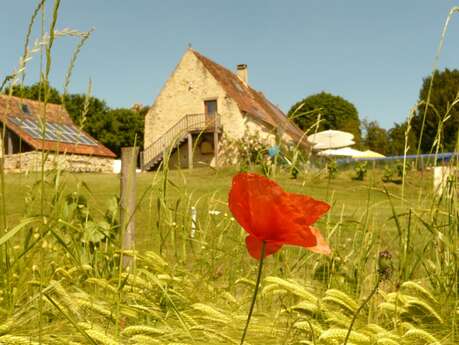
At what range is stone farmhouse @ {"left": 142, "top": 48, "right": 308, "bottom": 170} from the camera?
2400 centimetres

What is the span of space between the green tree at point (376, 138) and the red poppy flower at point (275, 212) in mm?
38113

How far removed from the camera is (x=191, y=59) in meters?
24.9

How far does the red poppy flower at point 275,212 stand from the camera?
0.81m

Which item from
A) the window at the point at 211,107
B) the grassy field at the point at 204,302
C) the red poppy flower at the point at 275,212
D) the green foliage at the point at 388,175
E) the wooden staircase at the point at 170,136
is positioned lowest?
the grassy field at the point at 204,302

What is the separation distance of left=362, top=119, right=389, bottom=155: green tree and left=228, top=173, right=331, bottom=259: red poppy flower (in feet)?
125

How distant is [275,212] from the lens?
0.81m

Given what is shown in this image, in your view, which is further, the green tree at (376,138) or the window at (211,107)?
the green tree at (376,138)

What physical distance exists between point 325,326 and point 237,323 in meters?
0.28

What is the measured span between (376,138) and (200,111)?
18.5 m

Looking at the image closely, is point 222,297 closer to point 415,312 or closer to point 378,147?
point 415,312

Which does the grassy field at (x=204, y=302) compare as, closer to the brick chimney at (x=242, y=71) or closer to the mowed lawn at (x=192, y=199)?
the mowed lawn at (x=192, y=199)

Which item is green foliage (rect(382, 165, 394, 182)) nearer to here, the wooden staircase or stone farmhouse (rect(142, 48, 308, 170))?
stone farmhouse (rect(142, 48, 308, 170))

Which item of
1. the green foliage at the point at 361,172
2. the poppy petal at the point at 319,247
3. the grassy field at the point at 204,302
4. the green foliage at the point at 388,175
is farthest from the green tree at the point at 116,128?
the poppy petal at the point at 319,247

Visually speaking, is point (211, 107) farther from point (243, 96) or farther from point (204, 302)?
point (204, 302)
